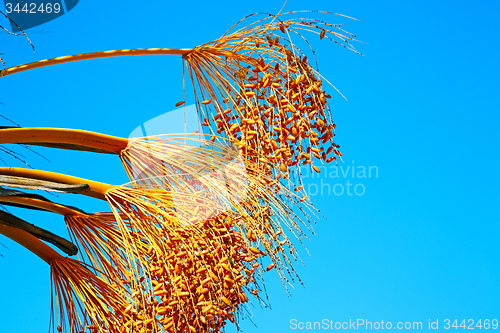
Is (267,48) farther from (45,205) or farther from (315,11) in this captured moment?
(45,205)

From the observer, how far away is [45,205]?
250cm

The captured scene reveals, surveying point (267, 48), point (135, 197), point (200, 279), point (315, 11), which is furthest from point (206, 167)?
point (315, 11)

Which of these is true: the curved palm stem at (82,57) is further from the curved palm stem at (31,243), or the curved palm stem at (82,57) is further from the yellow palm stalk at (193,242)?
the curved palm stem at (31,243)

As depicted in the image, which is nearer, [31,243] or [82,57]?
[82,57]

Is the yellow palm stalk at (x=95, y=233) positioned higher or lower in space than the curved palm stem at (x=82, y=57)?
lower

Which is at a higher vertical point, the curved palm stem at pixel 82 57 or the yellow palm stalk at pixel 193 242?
the curved palm stem at pixel 82 57

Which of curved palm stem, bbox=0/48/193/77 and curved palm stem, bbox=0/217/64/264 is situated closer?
curved palm stem, bbox=0/48/193/77

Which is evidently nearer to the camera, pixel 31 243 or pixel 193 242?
pixel 193 242

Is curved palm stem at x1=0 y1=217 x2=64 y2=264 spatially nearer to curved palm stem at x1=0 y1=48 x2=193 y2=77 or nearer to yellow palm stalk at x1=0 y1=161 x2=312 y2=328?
yellow palm stalk at x1=0 y1=161 x2=312 y2=328

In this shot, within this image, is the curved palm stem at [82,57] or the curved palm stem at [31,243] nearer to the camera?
the curved palm stem at [82,57]

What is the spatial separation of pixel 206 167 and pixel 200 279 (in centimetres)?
57

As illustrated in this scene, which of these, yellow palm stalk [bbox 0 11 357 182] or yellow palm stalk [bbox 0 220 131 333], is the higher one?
yellow palm stalk [bbox 0 11 357 182]

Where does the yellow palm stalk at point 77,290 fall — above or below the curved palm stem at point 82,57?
below

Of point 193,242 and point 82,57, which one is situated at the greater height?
point 82,57
